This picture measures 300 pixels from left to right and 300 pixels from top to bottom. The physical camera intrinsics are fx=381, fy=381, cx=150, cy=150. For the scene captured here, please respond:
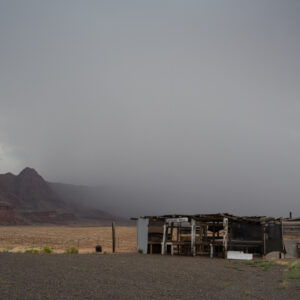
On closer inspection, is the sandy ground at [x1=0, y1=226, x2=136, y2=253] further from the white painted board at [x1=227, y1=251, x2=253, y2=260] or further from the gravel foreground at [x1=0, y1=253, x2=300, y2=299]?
the gravel foreground at [x1=0, y1=253, x2=300, y2=299]

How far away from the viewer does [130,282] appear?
12.6m

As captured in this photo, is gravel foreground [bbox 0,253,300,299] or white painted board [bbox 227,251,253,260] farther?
white painted board [bbox 227,251,253,260]

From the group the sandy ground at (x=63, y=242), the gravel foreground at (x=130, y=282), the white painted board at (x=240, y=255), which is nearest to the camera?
the gravel foreground at (x=130, y=282)

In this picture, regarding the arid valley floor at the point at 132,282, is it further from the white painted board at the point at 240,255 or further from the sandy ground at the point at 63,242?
the sandy ground at the point at 63,242

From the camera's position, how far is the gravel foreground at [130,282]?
10359 millimetres

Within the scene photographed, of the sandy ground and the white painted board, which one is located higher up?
the white painted board

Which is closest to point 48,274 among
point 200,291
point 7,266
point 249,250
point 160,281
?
point 7,266

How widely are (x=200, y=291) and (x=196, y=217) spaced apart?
14.6 metres

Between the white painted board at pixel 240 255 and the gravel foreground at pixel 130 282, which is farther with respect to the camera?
the white painted board at pixel 240 255

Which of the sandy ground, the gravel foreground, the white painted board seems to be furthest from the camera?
the sandy ground

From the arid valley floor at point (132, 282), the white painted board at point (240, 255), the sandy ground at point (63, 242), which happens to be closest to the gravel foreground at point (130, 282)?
the arid valley floor at point (132, 282)

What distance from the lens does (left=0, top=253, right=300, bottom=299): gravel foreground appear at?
10359mm

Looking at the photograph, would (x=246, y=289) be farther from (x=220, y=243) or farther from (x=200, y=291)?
(x=220, y=243)

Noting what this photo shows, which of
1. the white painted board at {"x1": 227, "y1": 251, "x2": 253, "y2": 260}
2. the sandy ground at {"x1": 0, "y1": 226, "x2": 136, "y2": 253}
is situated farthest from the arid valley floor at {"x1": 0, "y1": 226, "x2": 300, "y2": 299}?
the sandy ground at {"x1": 0, "y1": 226, "x2": 136, "y2": 253}
